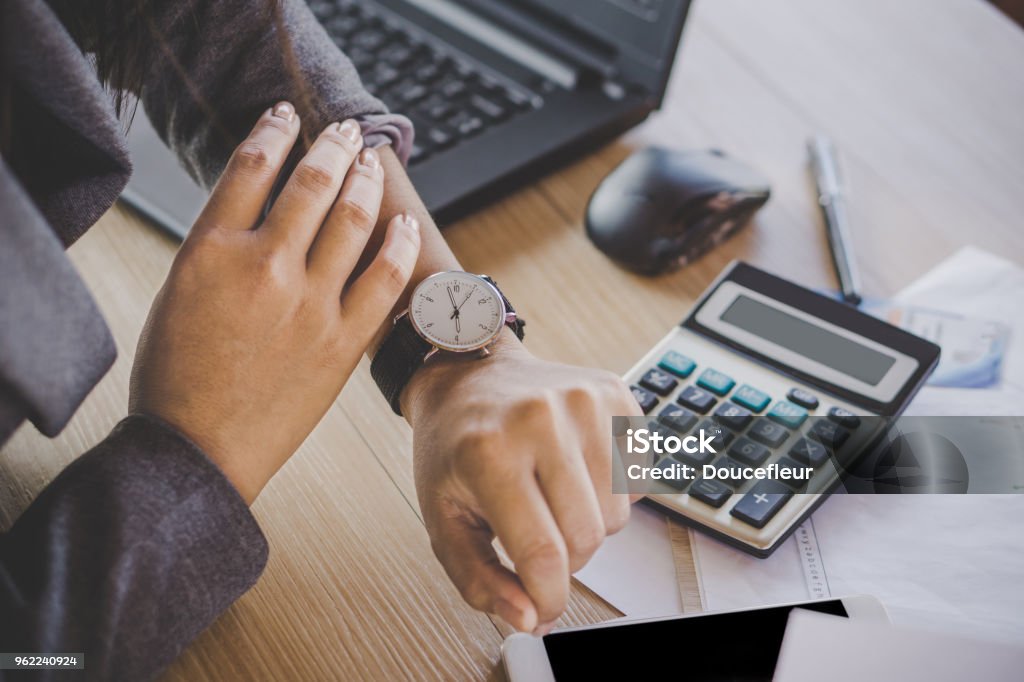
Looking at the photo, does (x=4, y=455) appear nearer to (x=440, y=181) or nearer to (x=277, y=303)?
(x=277, y=303)

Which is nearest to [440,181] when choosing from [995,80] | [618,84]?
[618,84]

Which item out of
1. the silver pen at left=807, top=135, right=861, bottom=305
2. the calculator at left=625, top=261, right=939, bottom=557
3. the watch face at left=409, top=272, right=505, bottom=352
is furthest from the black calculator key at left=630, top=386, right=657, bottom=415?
the silver pen at left=807, top=135, right=861, bottom=305

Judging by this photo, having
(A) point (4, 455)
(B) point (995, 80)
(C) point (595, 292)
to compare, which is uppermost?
(B) point (995, 80)

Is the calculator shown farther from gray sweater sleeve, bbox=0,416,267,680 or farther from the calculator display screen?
gray sweater sleeve, bbox=0,416,267,680

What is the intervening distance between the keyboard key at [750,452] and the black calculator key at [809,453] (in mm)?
17

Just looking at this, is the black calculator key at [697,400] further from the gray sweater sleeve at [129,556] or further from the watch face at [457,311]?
the gray sweater sleeve at [129,556]

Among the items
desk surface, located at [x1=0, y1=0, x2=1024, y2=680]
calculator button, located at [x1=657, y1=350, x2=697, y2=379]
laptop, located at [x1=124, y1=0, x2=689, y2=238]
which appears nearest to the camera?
desk surface, located at [x1=0, y1=0, x2=1024, y2=680]

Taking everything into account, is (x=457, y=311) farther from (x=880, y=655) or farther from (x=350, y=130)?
(x=880, y=655)

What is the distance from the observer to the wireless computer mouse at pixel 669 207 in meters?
0.67

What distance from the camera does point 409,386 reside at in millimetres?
521

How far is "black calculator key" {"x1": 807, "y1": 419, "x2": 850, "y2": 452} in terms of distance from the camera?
0.53m

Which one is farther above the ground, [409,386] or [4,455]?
[409,386]

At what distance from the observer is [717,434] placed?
0.54 meters

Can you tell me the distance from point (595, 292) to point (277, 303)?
0.92 feet
